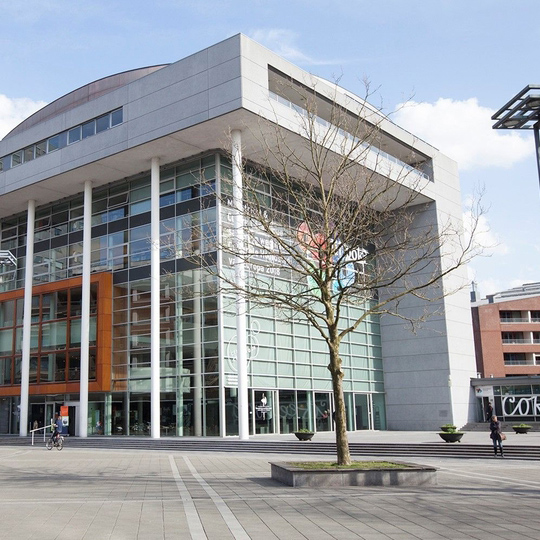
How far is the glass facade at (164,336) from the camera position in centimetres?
3259

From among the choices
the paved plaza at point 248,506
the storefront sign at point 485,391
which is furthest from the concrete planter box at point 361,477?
the storefront sign at point 485,391

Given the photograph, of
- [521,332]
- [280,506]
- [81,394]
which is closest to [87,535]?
[280,506]

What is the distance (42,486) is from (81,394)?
20.4 metres

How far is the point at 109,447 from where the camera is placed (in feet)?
101

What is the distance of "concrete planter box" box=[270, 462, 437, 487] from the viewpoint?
571 inches

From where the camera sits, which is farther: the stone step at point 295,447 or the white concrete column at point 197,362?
the white concrete column at point 197,362

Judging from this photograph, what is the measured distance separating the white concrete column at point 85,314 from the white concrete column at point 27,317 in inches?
164

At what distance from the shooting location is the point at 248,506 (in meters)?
12.0

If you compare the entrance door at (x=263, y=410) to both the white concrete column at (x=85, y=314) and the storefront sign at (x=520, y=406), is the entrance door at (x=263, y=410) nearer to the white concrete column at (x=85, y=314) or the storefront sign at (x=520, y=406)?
the white concrete column at (x=85, y=314)

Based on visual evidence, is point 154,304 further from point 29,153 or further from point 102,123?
point 29,153

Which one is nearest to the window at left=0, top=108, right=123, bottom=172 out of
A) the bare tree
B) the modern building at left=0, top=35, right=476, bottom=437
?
the modern building at left=0, top=35, right=476, bottom=437

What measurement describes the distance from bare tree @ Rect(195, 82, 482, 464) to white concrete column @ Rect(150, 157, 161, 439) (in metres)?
3.77

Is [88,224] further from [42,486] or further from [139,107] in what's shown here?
[42,486]

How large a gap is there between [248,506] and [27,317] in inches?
1223
